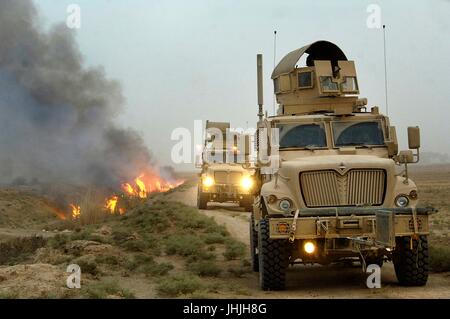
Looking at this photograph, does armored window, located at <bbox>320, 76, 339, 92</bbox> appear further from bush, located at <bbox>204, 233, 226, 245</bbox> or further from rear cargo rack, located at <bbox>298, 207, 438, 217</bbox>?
bush, located at <bbox>204, 233, 226, 245</bbox>

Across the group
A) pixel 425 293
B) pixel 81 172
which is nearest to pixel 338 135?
pixel 425 293

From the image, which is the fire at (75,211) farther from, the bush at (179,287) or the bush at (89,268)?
the bush at (179,287)

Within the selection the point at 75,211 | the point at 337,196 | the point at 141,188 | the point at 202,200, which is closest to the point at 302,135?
the point at 337,196

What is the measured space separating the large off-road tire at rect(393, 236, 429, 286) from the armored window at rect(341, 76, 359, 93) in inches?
132

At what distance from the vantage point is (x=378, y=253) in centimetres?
1029

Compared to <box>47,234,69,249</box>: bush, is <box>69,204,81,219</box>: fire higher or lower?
higher

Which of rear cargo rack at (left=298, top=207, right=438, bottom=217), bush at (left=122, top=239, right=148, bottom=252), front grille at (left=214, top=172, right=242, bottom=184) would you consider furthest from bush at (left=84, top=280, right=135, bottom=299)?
front grille at (left=214, top=172, right=242, bottom=184)

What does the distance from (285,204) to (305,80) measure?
3361 mm

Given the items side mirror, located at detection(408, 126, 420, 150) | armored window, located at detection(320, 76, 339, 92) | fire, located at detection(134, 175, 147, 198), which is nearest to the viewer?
side mirror, located at detection(408, 126, 420, 150)

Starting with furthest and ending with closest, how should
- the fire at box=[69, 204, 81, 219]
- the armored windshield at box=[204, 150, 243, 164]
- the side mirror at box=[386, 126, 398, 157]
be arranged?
1. the fire at box=[69, 204, 81, 219]
2. the armored windshield at box=[204, 150, 243, 164]
3. the side mirror at box=[386, 126, 398, 157]

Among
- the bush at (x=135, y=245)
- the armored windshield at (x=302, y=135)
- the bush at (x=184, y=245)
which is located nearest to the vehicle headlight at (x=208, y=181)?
the bush at (x=184, y=245)

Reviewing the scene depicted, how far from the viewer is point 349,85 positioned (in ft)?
41.5

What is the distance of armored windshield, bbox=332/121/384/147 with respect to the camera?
1160 centimetres

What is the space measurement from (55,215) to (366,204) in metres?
37.1
